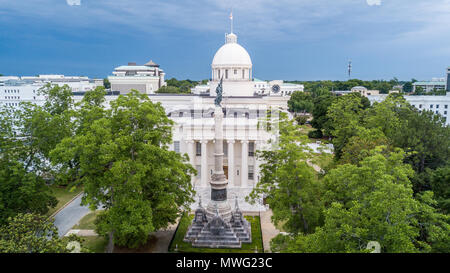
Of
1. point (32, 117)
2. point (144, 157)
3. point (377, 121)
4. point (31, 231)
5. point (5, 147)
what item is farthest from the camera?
point (377, 121)

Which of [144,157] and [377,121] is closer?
[144,157]

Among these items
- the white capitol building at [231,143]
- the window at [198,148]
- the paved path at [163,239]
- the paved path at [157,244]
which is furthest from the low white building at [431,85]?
the paved path at [157,244]

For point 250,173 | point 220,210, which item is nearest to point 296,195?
point 220,210

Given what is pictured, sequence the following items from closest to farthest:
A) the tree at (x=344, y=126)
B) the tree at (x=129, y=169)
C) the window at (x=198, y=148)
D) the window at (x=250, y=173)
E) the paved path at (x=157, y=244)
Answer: the tree at (x=129, y=169) < the paved path at (x=157, y=244) < the tree at (x=344, y=126) < the window at (x=250, y=173) < the window at (x=198, y=148)

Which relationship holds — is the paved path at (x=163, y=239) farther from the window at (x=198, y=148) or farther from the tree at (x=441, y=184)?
the tree at (x=441, y=184)

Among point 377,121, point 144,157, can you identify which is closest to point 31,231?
point 144,157

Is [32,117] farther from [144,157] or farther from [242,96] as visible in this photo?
[242,96]

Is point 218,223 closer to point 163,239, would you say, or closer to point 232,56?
point 163,239
